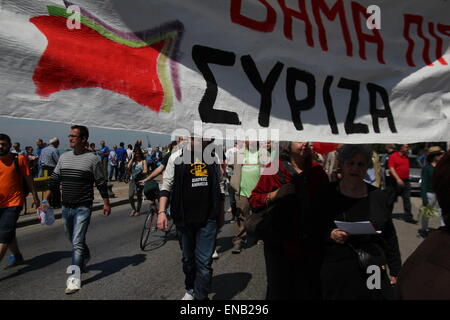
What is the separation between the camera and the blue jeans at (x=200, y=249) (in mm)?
3295

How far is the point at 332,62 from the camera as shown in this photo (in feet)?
5.86

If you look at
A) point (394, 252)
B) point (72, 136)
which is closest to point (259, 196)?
point (394, 252)

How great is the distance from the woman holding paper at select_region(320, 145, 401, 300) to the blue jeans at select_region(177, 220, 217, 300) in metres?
1.31

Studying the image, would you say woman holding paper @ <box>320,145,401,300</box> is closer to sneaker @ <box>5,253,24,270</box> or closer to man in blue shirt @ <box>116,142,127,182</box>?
sneaker @ <box>5,253,24,270</box>

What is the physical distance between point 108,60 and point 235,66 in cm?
59

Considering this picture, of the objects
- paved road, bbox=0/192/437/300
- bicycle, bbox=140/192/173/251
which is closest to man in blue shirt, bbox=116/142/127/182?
paved road, bbox=0/192/437/300

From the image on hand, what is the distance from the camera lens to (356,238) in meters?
2.26

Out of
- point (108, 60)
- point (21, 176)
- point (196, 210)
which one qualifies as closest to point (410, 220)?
point (196, 210)

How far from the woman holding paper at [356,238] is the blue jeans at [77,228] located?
3.03m

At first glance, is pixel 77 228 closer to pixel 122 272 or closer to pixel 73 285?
pixel 73 285

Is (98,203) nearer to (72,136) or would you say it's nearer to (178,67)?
(72,136)

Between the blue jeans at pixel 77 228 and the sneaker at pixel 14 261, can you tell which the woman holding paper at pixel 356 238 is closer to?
the blue jeans at pixel 77 228

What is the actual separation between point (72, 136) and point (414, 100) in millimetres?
3569

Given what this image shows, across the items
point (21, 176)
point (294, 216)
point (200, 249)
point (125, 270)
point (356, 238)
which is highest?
point (21, 176)
